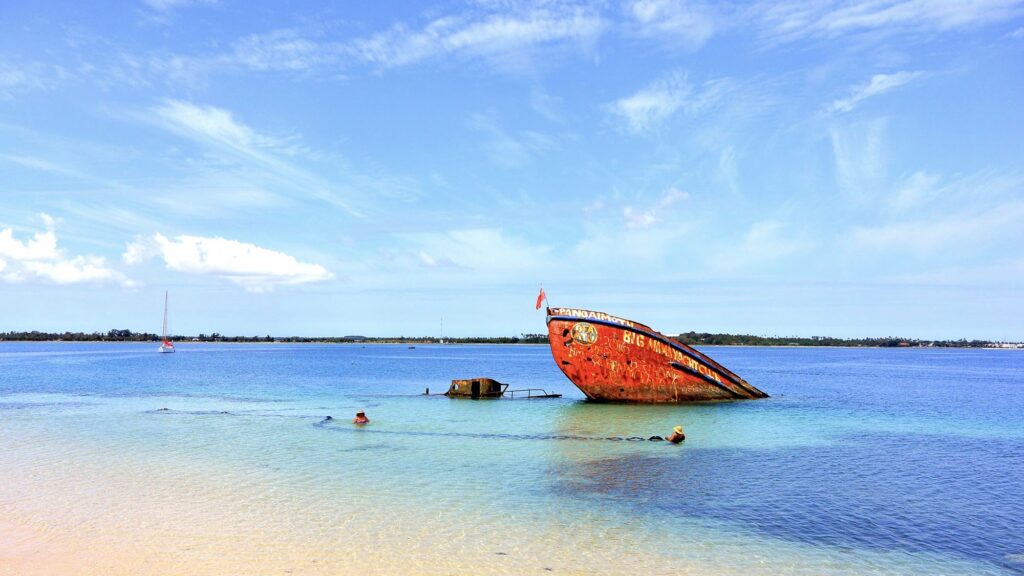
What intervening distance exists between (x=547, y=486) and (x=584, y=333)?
46.4 ft

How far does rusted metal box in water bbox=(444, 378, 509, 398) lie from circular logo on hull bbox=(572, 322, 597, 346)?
19.9 feet

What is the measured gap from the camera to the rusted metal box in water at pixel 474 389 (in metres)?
31.4

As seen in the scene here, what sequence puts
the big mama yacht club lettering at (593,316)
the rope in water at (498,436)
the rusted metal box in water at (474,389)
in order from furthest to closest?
the rusted metal box in water at (474,389) → the big mama yacht club lettering at (593,316) → the rope in water at (498,436)

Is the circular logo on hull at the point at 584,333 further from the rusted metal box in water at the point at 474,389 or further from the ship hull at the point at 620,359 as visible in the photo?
the rusted metal box in water at the point at 474,389

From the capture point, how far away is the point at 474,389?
3141 centimetres

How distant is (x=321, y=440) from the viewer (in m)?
18.1

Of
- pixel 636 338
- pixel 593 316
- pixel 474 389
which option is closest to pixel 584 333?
pixel 593 316

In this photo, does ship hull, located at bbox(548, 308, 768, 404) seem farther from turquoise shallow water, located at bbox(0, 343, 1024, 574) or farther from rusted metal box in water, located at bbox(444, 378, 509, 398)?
rusted metal box in water, located at bbox(444, 378, 509, 398)

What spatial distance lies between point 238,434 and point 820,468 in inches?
587

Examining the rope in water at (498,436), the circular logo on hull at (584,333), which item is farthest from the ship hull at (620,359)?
the rope in water at (498,436)

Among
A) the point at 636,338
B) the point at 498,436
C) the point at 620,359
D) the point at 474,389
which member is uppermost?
the point at 636,338

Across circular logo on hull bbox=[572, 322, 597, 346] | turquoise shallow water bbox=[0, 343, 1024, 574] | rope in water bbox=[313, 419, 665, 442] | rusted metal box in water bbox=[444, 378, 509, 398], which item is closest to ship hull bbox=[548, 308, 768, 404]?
circular logo on hull bbox=[572, 322, 597, 346]

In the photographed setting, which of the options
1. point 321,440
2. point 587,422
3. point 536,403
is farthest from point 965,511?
point 536,403

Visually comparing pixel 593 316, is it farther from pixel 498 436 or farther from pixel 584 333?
pixel 498 436
